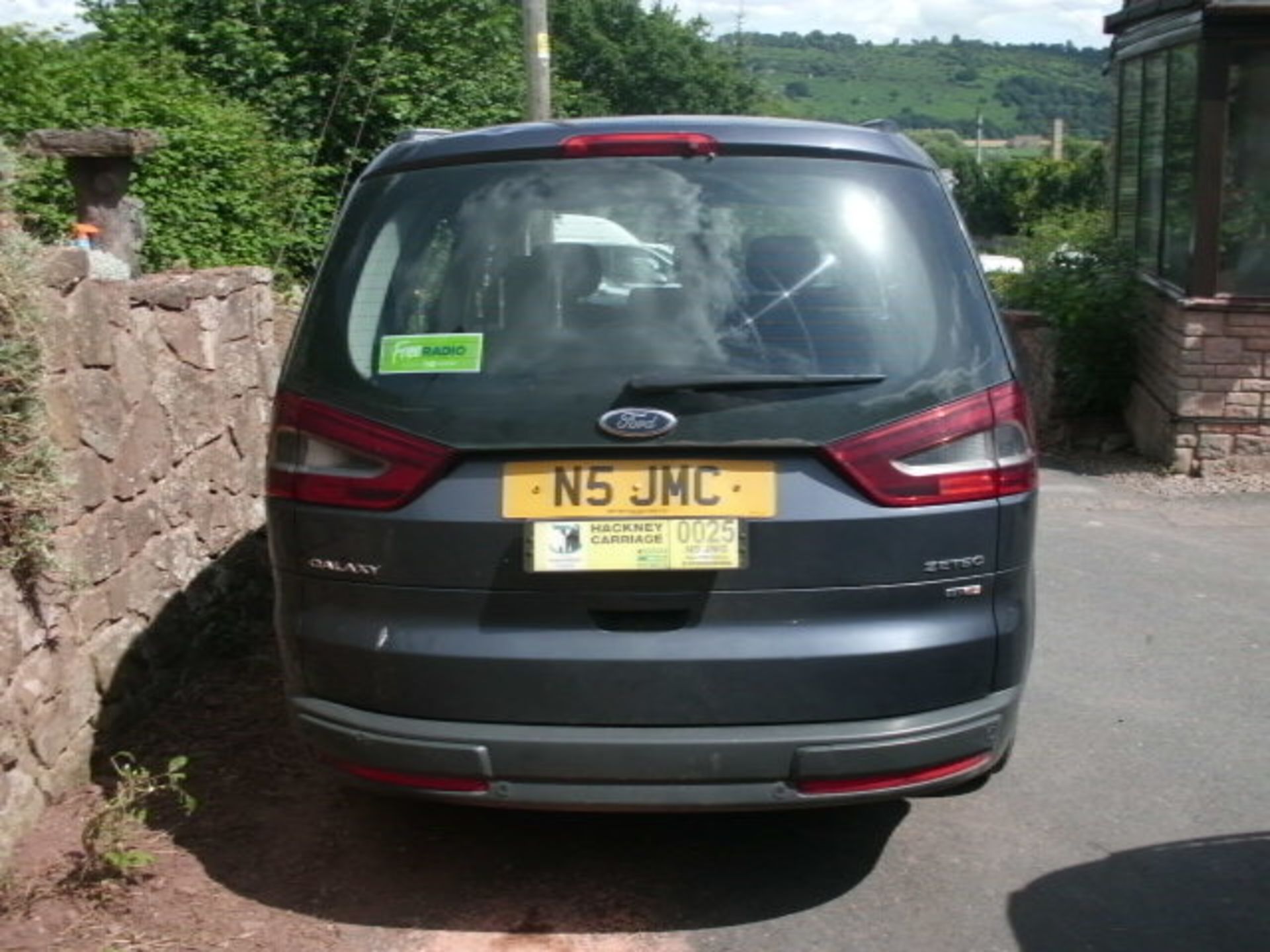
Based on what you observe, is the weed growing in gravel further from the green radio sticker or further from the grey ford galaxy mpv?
the green radio sticker

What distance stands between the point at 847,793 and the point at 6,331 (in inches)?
93.7

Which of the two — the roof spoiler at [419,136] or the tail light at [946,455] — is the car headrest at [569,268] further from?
the tail light at [946,455]

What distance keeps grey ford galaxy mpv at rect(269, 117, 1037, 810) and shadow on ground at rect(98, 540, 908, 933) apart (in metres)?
0.46

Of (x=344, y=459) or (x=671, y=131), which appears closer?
(x=344, y=459)

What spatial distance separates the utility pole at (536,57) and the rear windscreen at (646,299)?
38.9 feet

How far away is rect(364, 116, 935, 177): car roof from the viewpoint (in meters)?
3.92

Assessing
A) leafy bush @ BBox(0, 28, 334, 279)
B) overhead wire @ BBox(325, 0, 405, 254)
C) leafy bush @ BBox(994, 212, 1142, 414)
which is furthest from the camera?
overhead wire @ BBox(325, 0, 405, 254)

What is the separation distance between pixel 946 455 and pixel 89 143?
4700mm

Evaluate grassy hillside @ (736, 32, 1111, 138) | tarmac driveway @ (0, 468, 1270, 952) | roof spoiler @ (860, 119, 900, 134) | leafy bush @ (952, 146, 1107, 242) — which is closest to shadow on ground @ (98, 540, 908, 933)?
tarmac driveway @ (0, 468, 1270, 952)

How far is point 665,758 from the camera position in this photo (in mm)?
3623

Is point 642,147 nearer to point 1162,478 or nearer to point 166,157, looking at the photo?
point 166,157

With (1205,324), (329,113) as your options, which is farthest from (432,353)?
(329,113)

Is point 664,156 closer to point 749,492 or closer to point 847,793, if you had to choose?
point 749,492

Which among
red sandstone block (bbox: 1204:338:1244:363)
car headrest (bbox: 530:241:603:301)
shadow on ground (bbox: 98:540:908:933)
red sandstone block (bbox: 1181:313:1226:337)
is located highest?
car headrest (bbox: 530:241:603:301)
